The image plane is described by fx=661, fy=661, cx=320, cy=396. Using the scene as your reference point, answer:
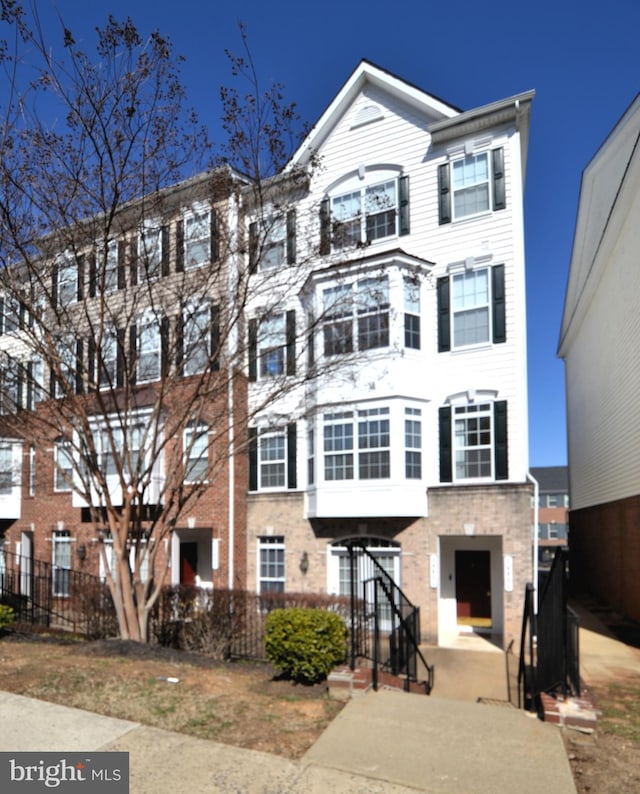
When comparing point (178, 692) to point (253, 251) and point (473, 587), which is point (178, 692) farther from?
point (473, 587)

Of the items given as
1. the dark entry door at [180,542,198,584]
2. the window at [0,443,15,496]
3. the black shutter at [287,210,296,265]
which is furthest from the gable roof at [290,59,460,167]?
the window at [0,443,15,496]

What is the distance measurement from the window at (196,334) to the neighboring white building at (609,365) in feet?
36.9

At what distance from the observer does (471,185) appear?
53.9ft

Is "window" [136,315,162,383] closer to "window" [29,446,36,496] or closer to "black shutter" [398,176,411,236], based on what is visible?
"black shutter" [398,176,411,236]

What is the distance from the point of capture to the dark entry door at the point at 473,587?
1702cm

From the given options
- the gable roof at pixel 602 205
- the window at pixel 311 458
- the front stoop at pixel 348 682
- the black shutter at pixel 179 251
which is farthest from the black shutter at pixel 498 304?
the front stoop at pixel 348 682

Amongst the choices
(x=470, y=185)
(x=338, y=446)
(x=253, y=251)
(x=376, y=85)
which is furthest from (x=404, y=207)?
(x=253, y=251)

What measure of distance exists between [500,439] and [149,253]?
8801 millimetres

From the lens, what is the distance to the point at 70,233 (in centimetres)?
1091

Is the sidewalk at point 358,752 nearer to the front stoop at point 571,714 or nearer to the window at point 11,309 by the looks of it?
the front stoop at point 571,714

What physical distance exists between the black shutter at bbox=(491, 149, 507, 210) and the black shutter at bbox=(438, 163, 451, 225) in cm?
117

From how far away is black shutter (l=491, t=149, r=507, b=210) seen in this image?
1595 centimetres

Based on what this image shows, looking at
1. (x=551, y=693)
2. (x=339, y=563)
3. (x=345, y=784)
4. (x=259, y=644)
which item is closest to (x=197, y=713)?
(x=345, y=784)

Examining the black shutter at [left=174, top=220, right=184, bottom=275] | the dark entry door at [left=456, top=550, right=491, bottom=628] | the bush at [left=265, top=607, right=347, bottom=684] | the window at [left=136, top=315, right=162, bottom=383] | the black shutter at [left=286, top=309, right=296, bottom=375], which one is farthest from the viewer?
the dark entry door at [left=456, top=550, right=491, bottom=628]
